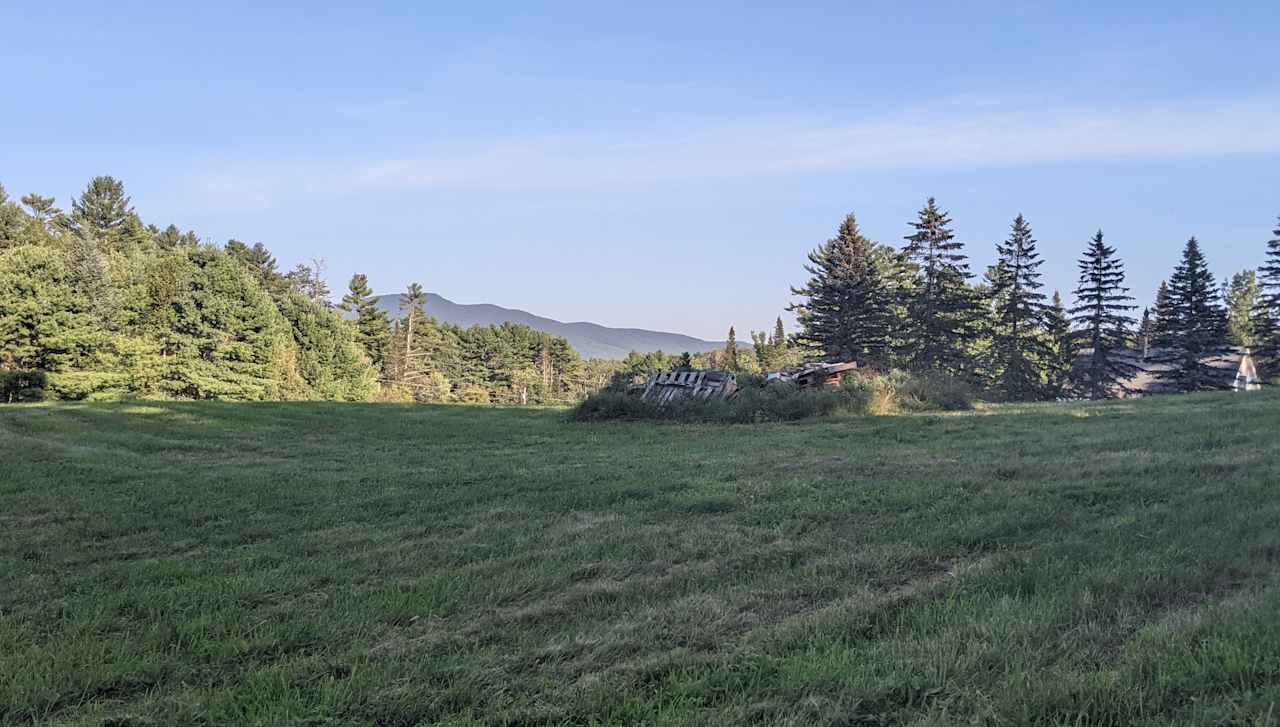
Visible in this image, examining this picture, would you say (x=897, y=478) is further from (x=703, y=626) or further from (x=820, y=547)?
(x=703, y=626)

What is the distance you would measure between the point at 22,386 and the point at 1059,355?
2074 inches

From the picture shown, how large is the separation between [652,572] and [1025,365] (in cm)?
4166

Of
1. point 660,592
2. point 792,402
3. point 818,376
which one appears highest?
point 818,376

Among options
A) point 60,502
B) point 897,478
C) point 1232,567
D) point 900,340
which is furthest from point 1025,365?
point 60,502

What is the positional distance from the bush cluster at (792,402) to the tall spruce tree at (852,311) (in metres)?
21.5

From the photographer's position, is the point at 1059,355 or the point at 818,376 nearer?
the point at 818,376

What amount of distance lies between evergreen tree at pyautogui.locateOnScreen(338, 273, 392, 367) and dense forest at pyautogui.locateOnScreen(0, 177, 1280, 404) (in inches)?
255

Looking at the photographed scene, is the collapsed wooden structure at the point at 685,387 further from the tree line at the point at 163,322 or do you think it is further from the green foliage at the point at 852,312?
the green foliage at the point at 852,312

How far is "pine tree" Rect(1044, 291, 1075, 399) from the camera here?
41031mm

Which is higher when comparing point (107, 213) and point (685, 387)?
point (107, 213)

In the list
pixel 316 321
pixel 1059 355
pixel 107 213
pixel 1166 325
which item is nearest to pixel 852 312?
pixel 1059 355

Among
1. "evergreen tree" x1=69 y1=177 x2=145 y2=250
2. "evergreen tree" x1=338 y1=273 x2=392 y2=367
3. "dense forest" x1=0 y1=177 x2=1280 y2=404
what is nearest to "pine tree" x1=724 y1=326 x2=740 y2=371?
"dense forest" x1=0 y1=177 x2=1280 y2=404

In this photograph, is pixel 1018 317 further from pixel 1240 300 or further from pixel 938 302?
pixel 1240 300

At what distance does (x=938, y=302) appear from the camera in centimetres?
3975
